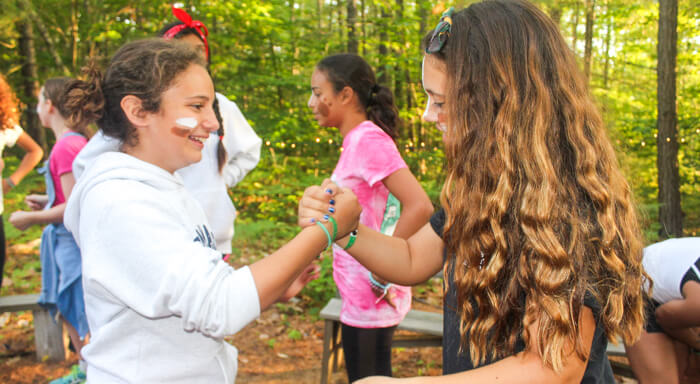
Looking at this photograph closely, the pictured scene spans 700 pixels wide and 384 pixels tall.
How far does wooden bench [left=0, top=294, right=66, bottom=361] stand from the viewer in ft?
13.8

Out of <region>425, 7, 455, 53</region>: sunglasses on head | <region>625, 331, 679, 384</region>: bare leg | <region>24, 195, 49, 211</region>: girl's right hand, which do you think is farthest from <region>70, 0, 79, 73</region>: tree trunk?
<region>625, 331, 679, 384</region>: bare leg

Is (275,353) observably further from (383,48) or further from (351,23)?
(383,48)

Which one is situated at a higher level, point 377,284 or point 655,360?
point 377,284

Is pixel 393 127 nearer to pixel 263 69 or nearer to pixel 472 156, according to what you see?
pixel 472 156

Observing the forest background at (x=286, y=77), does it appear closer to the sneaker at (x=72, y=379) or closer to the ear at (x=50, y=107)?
the ear at (x=50, y=107)

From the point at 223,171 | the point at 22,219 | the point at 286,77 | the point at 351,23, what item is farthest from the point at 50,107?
the point at 351,23

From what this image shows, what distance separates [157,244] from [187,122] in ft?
1.89

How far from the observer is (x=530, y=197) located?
48.6 inches

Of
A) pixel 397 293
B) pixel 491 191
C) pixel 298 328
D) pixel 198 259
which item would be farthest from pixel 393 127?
pixel 298 328

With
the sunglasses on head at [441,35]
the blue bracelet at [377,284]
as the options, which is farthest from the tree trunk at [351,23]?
the sunglasses on head at [441,35]

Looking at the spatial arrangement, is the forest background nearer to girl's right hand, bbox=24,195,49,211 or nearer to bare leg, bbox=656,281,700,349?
girl's right hand, bbox=24,195,49,211

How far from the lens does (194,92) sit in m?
1.75

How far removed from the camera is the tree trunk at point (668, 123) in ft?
21.2

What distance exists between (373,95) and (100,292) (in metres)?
1.98
